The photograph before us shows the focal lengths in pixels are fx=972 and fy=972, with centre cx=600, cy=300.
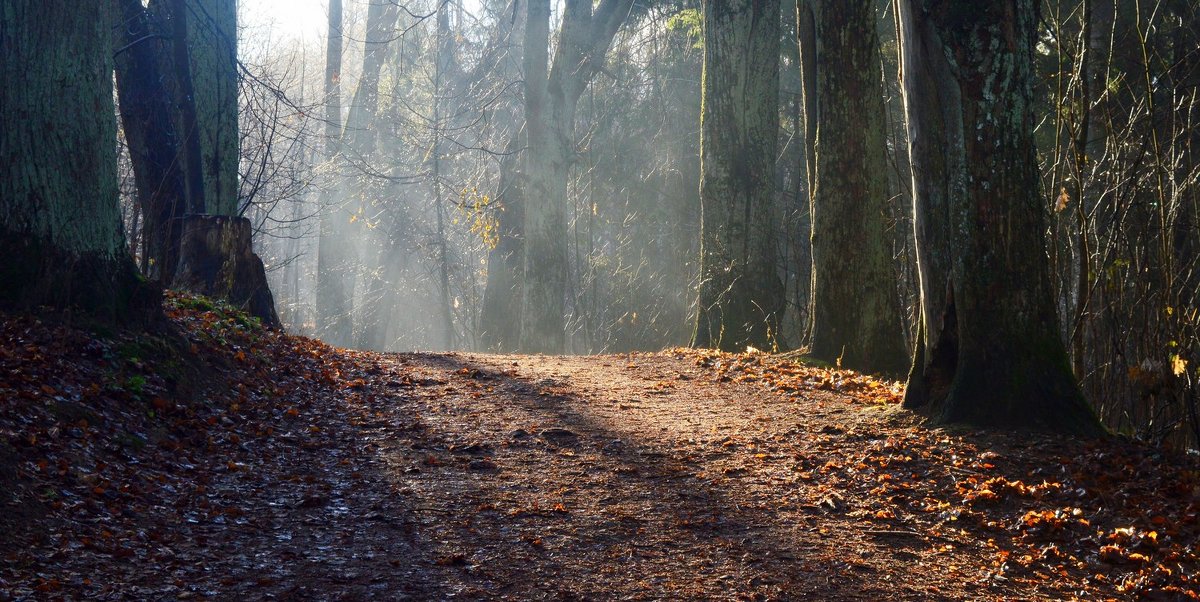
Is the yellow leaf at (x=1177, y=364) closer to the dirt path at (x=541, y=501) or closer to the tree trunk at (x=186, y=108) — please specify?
the dirt path at (x=541, y=501)

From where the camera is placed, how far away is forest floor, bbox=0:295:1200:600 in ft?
13.4

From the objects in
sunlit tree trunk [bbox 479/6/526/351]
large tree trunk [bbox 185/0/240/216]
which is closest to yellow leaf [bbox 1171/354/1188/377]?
large tree trunk [bbox 185/0/240/216]

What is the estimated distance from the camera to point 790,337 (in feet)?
60.1

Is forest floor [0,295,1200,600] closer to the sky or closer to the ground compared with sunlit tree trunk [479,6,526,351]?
closer to the ground

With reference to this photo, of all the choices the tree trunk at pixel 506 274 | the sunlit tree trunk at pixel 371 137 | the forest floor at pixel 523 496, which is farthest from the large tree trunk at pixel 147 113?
the sunlit tree trunk at pixel 371 137

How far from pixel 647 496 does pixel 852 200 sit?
434cm

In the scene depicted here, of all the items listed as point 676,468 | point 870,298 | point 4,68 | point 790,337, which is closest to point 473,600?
point 676,468

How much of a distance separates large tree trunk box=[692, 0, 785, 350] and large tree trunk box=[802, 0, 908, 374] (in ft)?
5.22

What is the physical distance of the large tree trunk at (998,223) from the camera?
582cm

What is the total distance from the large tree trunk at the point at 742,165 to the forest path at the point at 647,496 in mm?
2186

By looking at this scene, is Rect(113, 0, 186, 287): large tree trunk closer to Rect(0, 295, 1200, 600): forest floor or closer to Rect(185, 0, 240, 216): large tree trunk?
Rect(185, 0, 240, 216): large tree trunk

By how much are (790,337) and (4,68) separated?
1420cm

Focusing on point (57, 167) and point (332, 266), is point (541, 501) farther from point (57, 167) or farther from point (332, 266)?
point (332, 266)

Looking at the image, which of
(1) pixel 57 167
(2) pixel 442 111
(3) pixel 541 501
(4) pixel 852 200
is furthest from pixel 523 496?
(2) pixel 442 111
